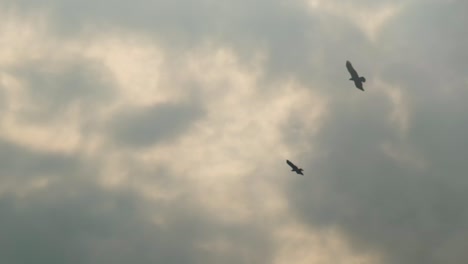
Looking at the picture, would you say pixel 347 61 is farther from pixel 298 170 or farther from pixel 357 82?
pixel 298 170

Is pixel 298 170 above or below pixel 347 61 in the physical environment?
below

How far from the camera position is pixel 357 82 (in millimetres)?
124250

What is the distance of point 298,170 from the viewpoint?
13525cm

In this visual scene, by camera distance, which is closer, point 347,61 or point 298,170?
point 347,61

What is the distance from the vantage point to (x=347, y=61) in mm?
123500

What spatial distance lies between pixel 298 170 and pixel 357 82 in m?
26.6

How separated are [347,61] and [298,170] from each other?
2986 cm

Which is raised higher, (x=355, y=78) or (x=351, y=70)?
(x=351, y=70)

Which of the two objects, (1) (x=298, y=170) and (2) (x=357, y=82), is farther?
(1) (x=298, y=170)

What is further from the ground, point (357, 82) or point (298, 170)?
point (357, 82)

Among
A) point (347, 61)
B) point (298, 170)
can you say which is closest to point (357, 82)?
point (347, 61)

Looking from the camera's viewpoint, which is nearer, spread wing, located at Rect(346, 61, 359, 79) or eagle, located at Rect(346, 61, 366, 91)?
spread wing, located at Rect(346, 61, 359, 79)

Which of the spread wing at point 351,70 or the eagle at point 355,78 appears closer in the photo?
the spread wing at point 351,70

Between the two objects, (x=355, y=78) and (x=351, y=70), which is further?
(x=355, y=78)
